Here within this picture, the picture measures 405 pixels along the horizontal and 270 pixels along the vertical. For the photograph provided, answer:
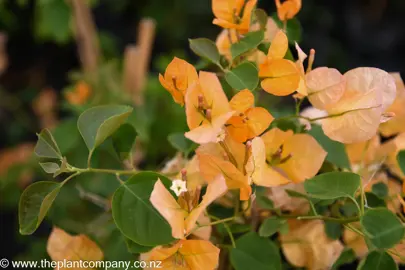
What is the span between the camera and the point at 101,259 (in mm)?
507

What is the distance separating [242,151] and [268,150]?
45 millimetres

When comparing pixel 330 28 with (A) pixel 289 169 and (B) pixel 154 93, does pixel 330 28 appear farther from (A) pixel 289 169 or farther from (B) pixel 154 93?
(A) pixel 289 169

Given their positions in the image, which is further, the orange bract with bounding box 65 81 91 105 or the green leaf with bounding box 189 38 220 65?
the orange bract with bounding box 65 81 91 105

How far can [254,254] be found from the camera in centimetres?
47

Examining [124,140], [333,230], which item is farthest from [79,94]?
[333,230]

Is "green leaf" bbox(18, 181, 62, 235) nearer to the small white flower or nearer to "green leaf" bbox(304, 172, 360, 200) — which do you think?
the small white flower

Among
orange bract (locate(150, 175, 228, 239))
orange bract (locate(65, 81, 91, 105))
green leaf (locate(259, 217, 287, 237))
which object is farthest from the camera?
orange bract (locate(65, 81, 91, 105))

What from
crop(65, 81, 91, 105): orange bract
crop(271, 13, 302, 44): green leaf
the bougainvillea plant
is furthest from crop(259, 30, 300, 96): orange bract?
crop(65, 81, 91, 105): orange bract

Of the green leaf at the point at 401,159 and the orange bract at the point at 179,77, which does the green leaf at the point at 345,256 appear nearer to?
the green leaf at the point at 401,159

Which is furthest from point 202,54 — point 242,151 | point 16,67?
point 16,67

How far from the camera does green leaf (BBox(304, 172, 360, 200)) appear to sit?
420 mm

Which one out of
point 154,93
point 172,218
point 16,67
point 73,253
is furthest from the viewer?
point 16,67

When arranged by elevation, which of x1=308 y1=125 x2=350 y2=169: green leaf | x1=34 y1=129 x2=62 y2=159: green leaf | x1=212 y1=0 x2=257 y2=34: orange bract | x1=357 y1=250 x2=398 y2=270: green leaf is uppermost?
x1=212 y1=0 x2=257 y2=34: orange bract

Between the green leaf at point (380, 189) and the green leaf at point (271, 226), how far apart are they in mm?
90
